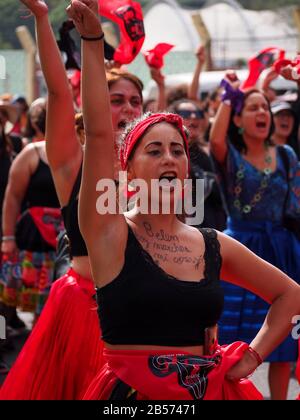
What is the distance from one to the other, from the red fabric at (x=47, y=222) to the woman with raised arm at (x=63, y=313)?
2.90 meters

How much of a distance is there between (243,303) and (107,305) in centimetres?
288

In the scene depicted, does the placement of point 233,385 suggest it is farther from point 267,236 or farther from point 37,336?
point 267,236

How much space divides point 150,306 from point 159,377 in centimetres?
22

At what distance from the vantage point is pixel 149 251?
10.7 feet

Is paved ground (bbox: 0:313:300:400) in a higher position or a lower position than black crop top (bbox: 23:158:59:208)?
lower

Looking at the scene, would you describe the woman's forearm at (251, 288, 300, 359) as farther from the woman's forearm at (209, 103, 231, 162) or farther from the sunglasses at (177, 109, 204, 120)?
the sunglasses at (177, 109, 204, 120)

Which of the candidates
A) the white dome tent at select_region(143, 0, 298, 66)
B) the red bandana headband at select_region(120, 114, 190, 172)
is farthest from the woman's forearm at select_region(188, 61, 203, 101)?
the white dome tent at select_region(143, 0, 298, 66)

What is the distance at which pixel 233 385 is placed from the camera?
11.0 ft

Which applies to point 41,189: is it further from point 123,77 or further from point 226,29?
point 226,29

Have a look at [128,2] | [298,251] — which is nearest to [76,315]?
[128,2]

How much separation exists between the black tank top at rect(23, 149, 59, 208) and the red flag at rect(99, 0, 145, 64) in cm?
213

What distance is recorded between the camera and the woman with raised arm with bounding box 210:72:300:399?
5949 mm

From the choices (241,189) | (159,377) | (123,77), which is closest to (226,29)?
(241,189)

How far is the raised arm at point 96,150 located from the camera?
302cm
